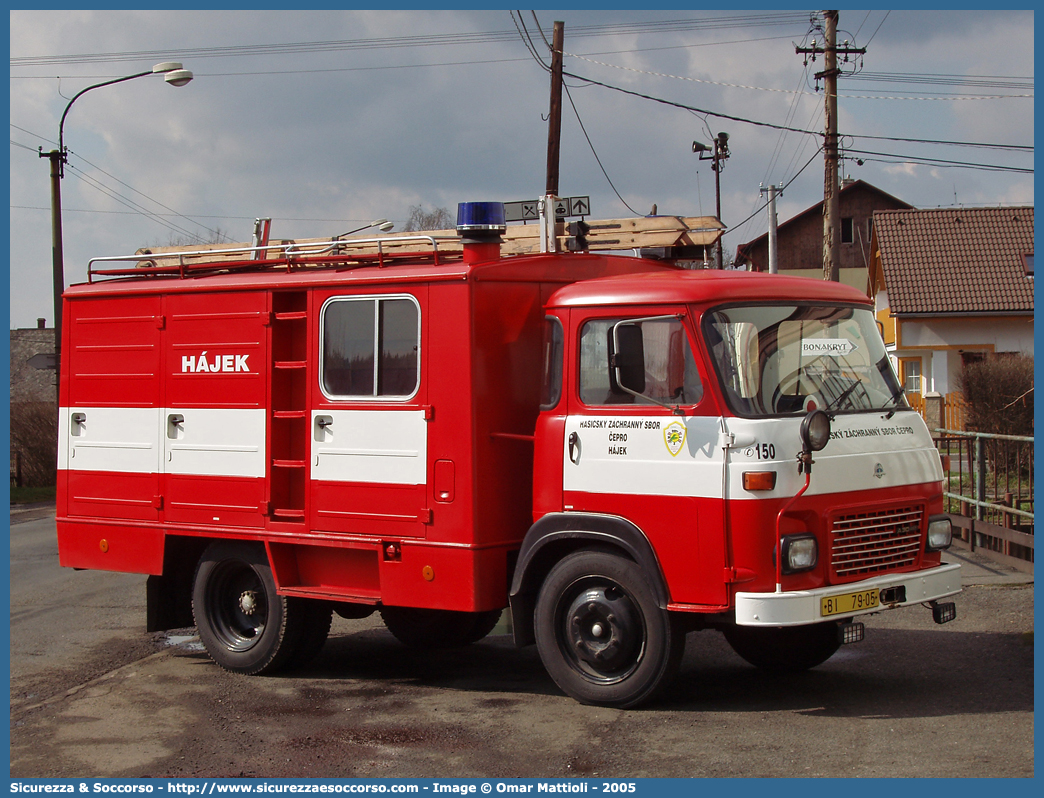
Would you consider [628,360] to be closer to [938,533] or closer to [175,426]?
[938,533]

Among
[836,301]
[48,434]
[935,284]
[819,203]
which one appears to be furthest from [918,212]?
[836,301]

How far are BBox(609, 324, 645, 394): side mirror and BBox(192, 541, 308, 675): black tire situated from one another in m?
3.18

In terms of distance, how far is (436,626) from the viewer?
9586 mm

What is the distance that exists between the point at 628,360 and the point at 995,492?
8.04 m

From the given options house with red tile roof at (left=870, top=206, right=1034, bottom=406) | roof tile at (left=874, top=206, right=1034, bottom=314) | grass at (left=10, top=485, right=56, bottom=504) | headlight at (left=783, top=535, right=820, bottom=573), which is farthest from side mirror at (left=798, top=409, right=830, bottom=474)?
roof tile at (left=874, top=206, right=1034, bottom=314)

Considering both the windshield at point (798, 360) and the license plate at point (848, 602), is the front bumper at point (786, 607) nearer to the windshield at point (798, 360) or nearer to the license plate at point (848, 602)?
the license plate at point (848, 602)

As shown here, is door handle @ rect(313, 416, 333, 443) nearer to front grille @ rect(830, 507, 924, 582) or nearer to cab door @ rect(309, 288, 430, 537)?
cab door @ rect(309, 288, 430, 537)

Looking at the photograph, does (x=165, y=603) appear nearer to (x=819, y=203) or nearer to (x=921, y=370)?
(x=921, y=370)

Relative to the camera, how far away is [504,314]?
782cm

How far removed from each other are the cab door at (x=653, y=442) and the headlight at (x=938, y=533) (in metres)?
1.60

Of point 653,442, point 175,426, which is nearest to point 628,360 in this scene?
point 653,442

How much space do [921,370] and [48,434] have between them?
2844 cm

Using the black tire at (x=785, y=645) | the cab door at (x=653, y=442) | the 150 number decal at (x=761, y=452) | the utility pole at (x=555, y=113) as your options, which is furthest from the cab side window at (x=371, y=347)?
the utility pole at (x=555, y=113)

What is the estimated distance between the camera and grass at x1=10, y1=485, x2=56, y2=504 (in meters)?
27.6
